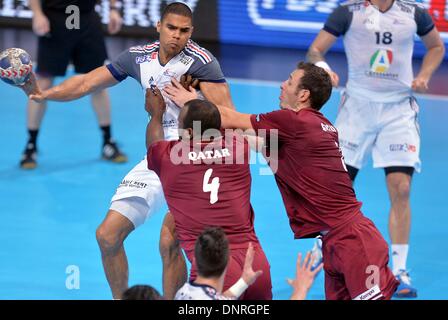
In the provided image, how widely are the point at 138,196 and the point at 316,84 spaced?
59.2 inches

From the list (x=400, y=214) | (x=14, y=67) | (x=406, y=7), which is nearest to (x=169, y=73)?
(x=14, y=67)

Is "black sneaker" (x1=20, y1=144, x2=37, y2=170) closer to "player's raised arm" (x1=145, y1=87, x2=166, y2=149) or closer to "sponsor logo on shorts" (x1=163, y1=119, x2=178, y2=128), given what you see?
"sponsor logo on shorts" (x1=163, y1=119, x2=178, y2=128)

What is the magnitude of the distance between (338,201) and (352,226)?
19 cm

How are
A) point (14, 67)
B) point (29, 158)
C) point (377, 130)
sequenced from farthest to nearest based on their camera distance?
point (29, 158)
point (377, 130)
point (14, 67)

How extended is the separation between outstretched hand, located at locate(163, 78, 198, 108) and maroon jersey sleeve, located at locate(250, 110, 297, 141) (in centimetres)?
59

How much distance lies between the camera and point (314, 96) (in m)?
6.37

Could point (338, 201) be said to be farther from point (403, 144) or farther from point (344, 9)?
point (344, 9)

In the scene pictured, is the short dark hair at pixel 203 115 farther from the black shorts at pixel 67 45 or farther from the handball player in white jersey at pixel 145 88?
the black shorts at pixel 67 45

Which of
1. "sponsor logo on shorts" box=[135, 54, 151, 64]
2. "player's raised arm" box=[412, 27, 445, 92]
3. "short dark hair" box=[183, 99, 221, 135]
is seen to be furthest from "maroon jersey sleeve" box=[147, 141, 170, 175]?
"player's raised arm" box=[412, 27, 445, 92]

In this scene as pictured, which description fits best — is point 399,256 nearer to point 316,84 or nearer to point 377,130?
point 377,130

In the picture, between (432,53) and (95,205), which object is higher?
(432,53)

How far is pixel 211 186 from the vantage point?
19.1 feet

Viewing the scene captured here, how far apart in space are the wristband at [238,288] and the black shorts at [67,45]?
539 centimetres
